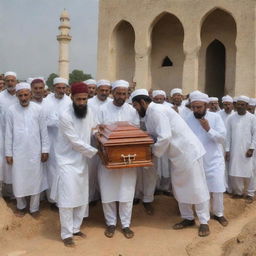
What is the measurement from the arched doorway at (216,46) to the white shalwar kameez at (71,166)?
10.7 metres

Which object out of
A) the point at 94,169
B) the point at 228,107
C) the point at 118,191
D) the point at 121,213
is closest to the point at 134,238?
the point at 121,213

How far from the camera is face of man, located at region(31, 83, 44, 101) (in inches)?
211

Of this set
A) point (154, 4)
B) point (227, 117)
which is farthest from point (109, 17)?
point (227, 117)

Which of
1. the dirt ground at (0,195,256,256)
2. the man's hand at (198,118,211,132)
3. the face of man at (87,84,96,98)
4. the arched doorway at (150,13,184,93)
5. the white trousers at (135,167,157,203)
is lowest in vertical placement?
the dirt ground at (0,195,256,256)

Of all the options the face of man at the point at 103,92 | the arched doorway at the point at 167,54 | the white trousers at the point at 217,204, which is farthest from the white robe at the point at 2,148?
the arched doorway at the point at 167,54

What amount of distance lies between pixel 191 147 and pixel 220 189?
837 mm

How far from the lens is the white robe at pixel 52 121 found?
5.14 metres

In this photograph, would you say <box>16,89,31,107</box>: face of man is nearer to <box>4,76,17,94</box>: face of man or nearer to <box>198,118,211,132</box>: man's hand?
<box>4,76,17,94</box>: face of man

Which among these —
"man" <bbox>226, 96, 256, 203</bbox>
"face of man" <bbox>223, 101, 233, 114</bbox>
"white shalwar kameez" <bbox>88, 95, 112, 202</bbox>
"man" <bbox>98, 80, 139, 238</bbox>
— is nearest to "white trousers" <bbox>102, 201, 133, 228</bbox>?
"man" <bbox>98, 80, 139, 238</bbox>

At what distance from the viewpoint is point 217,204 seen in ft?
16.7

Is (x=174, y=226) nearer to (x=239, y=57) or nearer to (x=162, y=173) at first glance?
(x=162, y=173)

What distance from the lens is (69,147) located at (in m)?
4.32

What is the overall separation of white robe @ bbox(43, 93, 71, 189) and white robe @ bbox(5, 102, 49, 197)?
0.21 metres

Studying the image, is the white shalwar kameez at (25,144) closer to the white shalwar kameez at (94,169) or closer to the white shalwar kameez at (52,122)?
the white shalwar kameez at (52,122)
